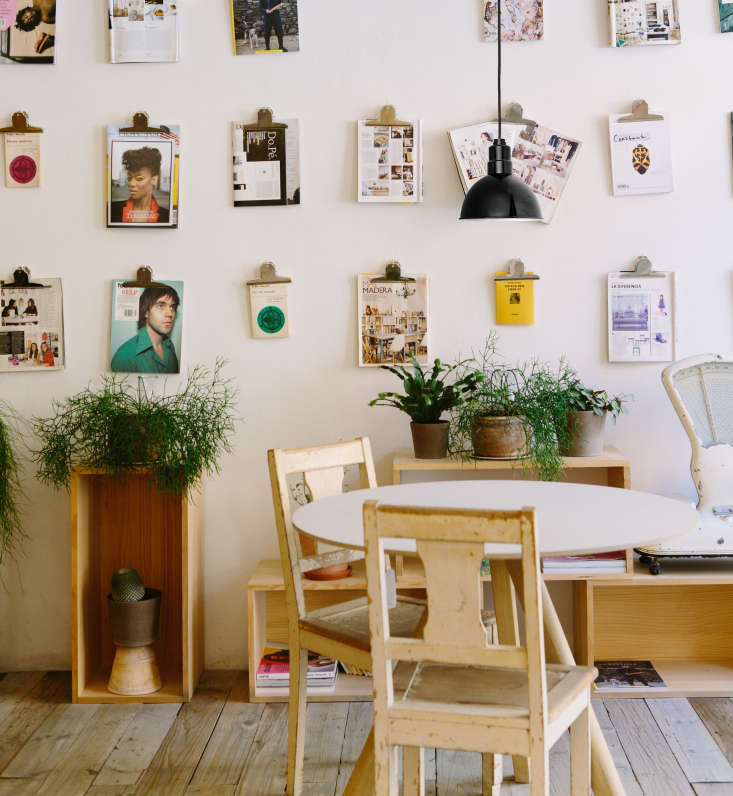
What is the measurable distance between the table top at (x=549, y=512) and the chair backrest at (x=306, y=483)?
11 centimetres

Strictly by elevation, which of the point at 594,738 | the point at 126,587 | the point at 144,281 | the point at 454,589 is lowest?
the point at 594,738

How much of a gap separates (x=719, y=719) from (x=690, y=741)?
0.20 metres

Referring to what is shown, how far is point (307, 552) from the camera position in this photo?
10.6 feet

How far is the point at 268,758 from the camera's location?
106 inches

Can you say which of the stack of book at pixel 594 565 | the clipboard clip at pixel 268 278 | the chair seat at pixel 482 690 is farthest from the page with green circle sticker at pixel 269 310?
the chair seat at pixel 482 690

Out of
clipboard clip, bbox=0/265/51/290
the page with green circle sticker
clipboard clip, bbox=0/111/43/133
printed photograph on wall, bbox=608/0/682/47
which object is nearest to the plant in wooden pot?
the page with green circle sticker

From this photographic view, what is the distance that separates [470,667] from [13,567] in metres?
2.08

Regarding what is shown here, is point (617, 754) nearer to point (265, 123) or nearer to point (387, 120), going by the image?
point (387, 120)

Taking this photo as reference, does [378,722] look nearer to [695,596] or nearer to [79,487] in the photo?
[79,487]

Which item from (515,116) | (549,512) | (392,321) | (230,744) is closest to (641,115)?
(515,116)

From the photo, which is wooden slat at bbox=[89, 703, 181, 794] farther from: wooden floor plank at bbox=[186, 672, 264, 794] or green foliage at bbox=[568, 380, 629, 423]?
green foliage at bbox=[568, 380, 629, 423]

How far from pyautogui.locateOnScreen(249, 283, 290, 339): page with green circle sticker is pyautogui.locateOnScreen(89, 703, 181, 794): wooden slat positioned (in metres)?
1.32

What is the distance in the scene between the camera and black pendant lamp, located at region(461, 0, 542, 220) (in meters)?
2.84

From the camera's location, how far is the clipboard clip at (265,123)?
3.34 meters
